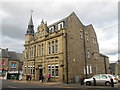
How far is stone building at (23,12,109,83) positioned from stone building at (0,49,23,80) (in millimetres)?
13373

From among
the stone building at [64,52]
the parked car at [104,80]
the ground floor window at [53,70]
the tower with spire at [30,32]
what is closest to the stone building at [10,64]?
the stone building at [64,52]

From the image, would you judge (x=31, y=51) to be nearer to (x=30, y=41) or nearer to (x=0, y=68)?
(x=30, y=41)

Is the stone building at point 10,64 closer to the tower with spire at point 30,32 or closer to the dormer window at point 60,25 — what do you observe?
the tower with spire at point 30,32

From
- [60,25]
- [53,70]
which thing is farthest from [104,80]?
[60,25]

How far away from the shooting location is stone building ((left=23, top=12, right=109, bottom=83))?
83.1 ft

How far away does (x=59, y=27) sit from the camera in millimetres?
28266

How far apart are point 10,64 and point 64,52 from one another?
33.1 m

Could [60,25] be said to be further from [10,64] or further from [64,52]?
[10,64]

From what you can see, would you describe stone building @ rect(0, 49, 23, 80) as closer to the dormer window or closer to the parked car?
the dormer window

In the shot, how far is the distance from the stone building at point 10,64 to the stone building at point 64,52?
43.9 ft

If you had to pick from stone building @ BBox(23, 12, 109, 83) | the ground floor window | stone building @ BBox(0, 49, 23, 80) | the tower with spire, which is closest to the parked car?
stone building @ BBox(23, 12, 109, 83)

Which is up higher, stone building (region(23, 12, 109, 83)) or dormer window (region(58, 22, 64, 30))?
dormer window (region(58, 22, 64, 30))

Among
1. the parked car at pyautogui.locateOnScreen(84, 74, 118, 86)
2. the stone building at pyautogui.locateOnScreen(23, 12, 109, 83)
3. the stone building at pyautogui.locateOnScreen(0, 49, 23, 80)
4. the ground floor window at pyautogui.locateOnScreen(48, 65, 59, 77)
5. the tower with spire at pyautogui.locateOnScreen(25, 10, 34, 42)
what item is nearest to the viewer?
the parked car at pyautogui.locateOnScreen(84, 74, 118, 86)

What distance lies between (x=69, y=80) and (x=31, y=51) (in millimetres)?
13353
